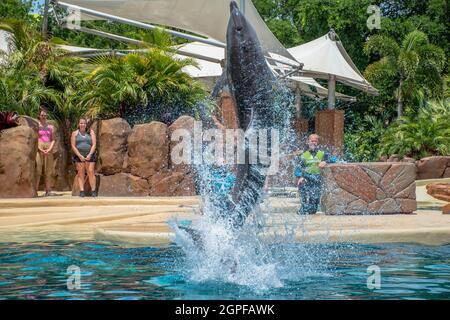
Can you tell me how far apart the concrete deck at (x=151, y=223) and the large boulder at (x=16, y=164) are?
106cm

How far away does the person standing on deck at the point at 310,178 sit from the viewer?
11.7m

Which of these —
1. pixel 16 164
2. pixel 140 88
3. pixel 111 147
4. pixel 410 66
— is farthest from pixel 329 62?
pixel 16 164

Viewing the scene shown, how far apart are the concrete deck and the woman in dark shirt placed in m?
1.57

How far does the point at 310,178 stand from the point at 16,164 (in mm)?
5366

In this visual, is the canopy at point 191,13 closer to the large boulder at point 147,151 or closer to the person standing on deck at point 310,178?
the large boulder at point 147,151

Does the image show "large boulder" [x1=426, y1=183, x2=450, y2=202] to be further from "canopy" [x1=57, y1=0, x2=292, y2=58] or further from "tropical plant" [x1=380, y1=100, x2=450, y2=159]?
"tropical plant" [x1=380, y1=100, x2=450, y2=159]

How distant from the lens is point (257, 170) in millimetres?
6664

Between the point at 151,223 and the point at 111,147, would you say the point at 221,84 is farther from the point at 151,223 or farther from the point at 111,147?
the point at 111,147

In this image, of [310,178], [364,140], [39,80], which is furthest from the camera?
[364,140]

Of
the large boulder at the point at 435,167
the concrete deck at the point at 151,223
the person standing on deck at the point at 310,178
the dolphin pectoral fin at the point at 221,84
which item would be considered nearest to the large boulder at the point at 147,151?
the concrete deck at the point at 151,223

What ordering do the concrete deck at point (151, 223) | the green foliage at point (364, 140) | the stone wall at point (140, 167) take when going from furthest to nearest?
the green foliage at point (364, 140) → the stone wall at point (140, 167) → the concrete deck at point (151, 223)

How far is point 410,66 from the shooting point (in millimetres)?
30703

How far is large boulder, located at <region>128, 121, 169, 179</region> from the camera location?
1559 centimetres

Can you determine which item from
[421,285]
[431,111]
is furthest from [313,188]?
[431,111]
